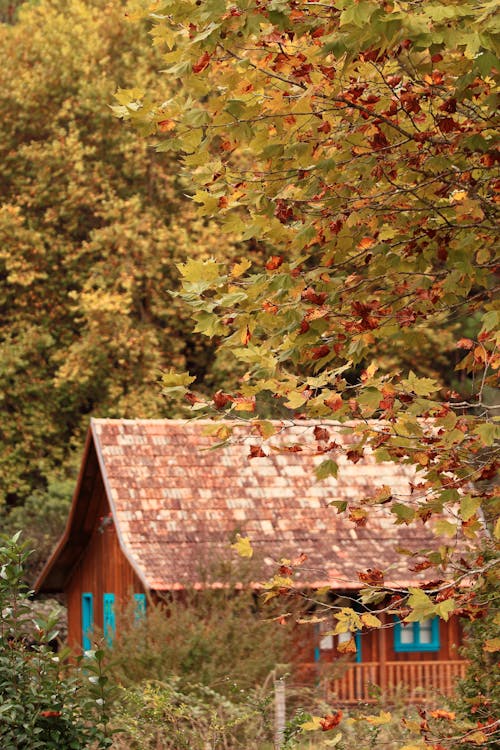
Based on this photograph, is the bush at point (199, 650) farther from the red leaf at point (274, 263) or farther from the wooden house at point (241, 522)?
the red leaf at point (274, 263)

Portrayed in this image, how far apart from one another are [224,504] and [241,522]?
58 cm

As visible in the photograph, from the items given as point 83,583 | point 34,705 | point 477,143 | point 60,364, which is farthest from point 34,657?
point 60,364

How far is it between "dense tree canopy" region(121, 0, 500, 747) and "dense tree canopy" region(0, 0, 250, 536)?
28.5m

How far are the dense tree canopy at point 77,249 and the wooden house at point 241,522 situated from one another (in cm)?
1111

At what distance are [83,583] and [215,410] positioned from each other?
21.4m

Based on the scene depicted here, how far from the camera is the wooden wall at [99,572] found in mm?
25547

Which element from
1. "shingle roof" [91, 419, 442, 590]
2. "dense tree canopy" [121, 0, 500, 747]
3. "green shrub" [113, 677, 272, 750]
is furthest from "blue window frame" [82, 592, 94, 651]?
"dense tree canopy" [121, 0, 500, 747]

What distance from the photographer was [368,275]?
26.6ft

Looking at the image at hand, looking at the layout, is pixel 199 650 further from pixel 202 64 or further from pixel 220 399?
pixel 202 64

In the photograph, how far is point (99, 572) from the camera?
2705 centimetres

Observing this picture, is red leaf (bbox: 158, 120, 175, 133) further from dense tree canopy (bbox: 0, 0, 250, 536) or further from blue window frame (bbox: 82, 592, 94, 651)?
dense tree canopy (bbox: 0, 0, 250, 536)

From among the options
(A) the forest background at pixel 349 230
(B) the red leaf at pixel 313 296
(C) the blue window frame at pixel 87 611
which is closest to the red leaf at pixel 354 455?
(A) the forest background at pixel 349 230

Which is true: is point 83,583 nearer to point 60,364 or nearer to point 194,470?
point 194,470

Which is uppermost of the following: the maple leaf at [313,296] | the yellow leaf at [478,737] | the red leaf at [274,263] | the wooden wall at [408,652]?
the wooden wall at [408,652]
